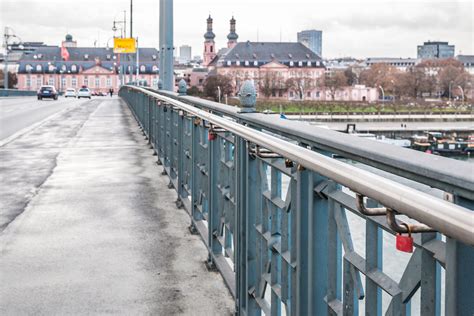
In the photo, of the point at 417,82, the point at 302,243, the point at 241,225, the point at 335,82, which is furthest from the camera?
the point at 335,82

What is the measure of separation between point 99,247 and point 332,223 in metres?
3.69

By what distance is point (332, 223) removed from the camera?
8.97ft

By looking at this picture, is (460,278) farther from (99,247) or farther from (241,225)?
(99,247)

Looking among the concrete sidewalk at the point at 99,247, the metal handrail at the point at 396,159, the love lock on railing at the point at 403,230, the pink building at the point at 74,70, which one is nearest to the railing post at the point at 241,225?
the concrete sidewalk at the point at 99,247

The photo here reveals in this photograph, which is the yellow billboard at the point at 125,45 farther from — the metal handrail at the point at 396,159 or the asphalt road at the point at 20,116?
the metal handrail at the point at 396,159

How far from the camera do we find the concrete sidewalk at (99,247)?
4.68 meters

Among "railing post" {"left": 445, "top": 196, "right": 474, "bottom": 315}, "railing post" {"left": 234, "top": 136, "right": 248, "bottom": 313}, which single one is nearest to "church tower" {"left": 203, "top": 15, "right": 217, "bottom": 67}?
"railing post" {"left": 234, "top": 136, "right": 248, "bottom": 313}

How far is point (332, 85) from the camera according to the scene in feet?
444

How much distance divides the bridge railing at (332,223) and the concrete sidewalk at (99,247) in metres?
0.31

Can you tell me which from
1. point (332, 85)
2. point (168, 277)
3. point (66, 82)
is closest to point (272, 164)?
point (168, 277)

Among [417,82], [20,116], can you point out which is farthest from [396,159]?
[417,82]

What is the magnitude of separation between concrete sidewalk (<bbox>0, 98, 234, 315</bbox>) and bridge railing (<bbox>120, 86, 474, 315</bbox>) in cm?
31

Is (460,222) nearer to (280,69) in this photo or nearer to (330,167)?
(330,167)

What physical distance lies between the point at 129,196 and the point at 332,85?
129 metres
